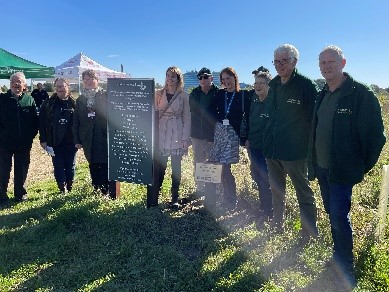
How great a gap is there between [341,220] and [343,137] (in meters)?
0.80

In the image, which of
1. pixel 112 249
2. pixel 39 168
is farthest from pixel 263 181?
pixel 39 168

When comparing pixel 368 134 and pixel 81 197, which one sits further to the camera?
pixel 81 197

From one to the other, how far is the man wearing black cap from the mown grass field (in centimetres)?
91

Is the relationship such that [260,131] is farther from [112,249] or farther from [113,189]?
[113,189]

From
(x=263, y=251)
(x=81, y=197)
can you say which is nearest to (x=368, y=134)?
(x=263, y=251)

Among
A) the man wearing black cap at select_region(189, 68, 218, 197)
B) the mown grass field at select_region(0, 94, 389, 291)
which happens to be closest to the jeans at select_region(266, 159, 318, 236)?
the mown grass field at select_region(0, 94, 389, 291)

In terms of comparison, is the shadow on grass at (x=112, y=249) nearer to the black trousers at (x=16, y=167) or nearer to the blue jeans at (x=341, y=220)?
the black trousers at (x=16, y=167)

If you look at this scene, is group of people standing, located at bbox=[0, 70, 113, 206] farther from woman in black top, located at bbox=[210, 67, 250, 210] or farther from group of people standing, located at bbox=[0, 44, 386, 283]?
woman in black top, located at bbox=[210, 67, 250, 210]

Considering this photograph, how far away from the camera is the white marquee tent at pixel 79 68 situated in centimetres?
1777

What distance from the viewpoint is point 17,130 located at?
6293 millimetres

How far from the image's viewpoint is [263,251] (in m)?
4.27

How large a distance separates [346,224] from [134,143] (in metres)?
3.15

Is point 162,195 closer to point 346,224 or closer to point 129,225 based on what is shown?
point 129,225

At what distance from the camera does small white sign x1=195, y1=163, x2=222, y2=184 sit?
5262mm
